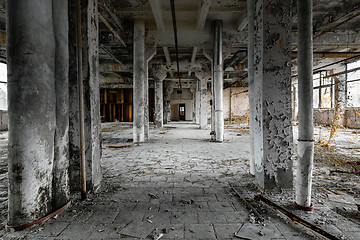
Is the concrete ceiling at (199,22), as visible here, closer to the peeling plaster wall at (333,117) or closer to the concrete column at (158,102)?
the peeling plaster wall at (333,117)

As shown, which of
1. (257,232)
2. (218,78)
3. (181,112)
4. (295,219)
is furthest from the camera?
(181,112)

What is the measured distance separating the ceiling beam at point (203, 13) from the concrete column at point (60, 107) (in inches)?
194

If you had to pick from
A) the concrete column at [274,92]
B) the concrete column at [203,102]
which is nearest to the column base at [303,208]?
the concrete column at [274,92]

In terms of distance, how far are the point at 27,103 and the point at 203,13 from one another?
6420 millimetres

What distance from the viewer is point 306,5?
7.22ft

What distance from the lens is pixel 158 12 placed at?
6715 mm

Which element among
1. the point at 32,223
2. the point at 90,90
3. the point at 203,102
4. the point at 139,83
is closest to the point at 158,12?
the point at 139,83

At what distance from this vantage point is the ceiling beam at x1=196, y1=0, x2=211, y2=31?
6.20m

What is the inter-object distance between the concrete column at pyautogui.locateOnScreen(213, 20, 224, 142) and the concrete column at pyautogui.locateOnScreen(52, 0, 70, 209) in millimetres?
6464

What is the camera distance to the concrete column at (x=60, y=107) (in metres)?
2.35

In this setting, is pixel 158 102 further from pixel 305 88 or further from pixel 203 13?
pixel 305 88

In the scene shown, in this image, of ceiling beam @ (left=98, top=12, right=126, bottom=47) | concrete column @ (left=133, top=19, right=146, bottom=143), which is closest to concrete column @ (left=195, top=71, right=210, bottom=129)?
ceiling beam @ (left=98, top=12, right=126, bottom=47)

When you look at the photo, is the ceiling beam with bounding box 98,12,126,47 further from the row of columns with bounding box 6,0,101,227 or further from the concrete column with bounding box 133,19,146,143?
the row of columns with bounding box 6,0,101,227

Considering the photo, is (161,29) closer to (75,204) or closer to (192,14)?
(192,14)
